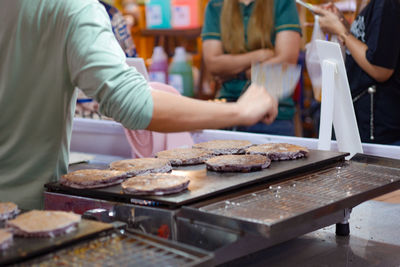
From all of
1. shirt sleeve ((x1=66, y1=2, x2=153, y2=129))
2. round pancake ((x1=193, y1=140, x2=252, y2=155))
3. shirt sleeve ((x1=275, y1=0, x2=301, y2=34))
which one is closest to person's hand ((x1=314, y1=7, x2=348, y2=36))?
shirt sleeve ((x1=275, y1=0, x2=301, y2=34))

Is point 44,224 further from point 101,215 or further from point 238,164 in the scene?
point 238,164

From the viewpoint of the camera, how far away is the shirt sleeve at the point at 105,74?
1.04 metres

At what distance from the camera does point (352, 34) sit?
→ 7.93 ft

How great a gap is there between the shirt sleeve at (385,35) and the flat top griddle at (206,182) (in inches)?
31.8

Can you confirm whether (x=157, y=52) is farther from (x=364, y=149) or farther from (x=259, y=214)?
(x=259, y=214)

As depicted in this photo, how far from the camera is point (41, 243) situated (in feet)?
3.14

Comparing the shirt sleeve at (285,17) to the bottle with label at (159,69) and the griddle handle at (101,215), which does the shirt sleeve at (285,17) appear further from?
the griddle handle at (101,215)

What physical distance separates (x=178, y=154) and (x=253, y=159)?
26 centimetres

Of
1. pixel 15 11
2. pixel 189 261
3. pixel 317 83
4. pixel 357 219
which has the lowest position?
pixel 357 219

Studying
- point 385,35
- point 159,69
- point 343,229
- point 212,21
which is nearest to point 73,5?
point 343,229

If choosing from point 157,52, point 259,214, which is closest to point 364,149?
point 259,214

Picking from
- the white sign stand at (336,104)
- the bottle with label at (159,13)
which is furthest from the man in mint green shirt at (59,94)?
the bottle with label at (159,13)

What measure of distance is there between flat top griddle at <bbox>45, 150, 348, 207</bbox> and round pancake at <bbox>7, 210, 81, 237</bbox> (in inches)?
7.1

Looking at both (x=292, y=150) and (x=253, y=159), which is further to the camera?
(x=292, y=150)
